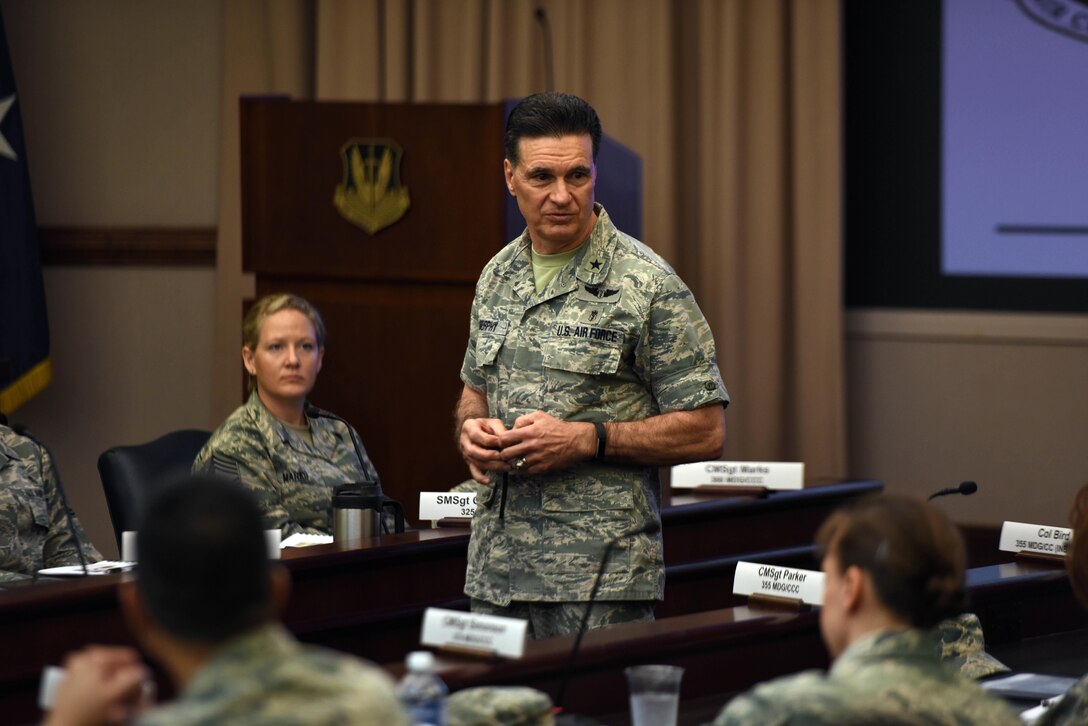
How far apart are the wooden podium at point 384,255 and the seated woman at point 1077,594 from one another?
8.71 ft

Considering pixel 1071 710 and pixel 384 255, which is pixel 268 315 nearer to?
pixel 384 255

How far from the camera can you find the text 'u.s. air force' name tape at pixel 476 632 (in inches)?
83.6

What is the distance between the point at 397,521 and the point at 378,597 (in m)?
0.30


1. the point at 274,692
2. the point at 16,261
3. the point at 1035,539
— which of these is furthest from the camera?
the point at 16,261

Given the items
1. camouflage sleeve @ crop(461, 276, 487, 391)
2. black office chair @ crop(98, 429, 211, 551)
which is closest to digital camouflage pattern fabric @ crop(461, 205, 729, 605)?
camouflage sleeve @ crop(461, 276, 487, 391)

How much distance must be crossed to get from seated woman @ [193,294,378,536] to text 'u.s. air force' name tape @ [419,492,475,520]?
1.14 ft

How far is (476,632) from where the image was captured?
2.16 metres

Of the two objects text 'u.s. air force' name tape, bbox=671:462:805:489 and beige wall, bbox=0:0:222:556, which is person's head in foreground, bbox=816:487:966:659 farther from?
beige wall, bbox=0:0:222:556

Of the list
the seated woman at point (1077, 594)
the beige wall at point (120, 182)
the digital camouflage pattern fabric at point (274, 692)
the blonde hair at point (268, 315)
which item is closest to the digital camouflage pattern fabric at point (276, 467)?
the blonde hair at point (268, 315)

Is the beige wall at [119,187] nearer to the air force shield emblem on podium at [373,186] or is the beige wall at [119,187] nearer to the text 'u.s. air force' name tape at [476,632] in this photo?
the air force shield emblem on podium at [373,186]

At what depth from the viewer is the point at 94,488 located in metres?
6.00

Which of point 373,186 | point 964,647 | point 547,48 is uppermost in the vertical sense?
point 547,48

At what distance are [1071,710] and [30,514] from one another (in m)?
2.41

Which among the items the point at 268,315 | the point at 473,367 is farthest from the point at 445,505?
the point at 268,315
